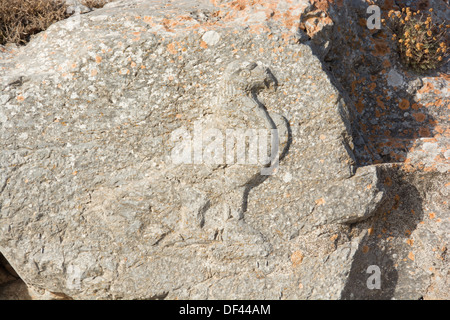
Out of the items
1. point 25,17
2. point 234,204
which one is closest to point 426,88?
point 234,204

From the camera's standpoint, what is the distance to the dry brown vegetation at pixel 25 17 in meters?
4.59

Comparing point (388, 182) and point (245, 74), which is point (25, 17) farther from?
point (388, 182)

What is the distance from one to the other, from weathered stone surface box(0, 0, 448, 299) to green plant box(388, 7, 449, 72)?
1545mm

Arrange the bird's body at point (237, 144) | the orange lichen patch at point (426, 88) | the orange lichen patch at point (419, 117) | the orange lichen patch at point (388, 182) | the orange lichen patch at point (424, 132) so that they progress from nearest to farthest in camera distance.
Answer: the bird's body at point (237, 144) < the orange lichen patch at point (388, 182) < the orange lichen patch at point (424, 132) < the orange lichen patch at point (419, 117) < the orange lichen patch at point (426, 88)

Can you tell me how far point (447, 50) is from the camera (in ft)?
17.0

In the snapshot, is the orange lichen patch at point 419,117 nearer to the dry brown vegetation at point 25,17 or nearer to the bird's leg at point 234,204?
the bird's leg at point 234,204

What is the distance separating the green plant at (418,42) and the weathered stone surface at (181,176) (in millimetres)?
1545

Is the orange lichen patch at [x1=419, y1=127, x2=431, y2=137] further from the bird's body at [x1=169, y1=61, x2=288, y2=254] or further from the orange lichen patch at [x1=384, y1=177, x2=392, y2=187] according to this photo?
the bird's body at [x1=169, y1=61, x2=288, y2=254]

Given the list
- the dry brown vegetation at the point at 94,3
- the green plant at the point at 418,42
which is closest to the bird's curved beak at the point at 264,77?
the green plant at the point at 418,42

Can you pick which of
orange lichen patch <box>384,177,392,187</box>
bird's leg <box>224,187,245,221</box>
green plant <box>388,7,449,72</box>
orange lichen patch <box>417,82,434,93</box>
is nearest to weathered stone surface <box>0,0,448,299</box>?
bird's leg <box>224,187,245,221</box>

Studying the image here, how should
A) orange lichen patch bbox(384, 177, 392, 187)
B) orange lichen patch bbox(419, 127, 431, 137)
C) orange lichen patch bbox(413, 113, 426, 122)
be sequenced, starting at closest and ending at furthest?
1. orange lichen patch bbox(384, 177, 392, 187)
2. orange lichen patch bbox(419, 127, 431, 137)
3. orange lichen patch bbox(413, 113, 426, 122)

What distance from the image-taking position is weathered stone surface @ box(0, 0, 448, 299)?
3887mm

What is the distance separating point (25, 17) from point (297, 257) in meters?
3.77

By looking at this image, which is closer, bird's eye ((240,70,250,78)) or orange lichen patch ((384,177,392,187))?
bird's eye ((240,70,250,78))
